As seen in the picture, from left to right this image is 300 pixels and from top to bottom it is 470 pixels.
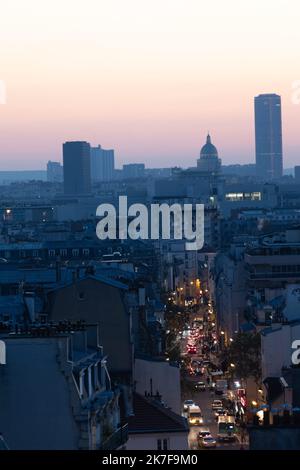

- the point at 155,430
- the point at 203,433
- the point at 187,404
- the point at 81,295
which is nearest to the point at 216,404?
the point at 187,404

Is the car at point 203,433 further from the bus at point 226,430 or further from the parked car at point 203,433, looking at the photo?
the bus at point 226,430

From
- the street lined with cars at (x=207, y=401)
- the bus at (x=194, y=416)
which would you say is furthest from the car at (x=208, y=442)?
the bus at (x=194, y=416)

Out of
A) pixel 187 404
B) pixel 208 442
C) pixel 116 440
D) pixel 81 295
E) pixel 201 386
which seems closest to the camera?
pixel 116 440

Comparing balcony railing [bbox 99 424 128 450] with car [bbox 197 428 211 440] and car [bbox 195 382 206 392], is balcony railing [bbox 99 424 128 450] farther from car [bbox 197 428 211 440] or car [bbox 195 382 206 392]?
car [bbox 195 382 206 392]

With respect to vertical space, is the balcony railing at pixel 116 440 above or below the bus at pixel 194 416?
above

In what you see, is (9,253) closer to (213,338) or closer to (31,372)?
(213,338)

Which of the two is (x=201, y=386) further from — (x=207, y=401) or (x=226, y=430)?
(x=226, y=430)

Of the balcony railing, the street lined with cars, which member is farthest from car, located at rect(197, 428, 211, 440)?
the balcony railing

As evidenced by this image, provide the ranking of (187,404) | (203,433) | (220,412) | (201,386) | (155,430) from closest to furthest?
(155,430) → (203,433) → (187,404) → (220,412) → (201,386)

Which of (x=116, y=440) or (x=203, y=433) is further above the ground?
(x=116, y=440)
